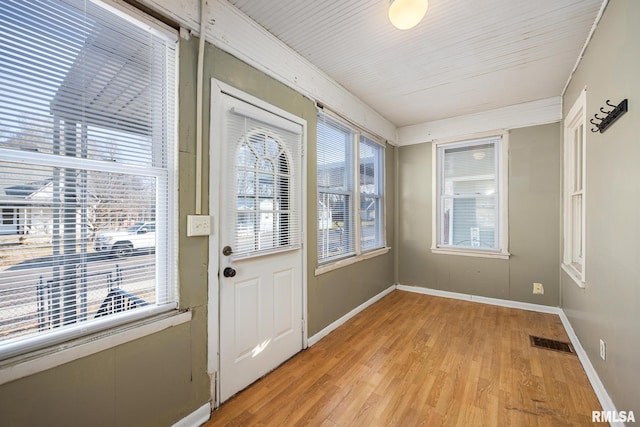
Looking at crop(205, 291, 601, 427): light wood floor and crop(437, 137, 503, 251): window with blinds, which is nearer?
crop(205, 291, 601, 427): light wood floor

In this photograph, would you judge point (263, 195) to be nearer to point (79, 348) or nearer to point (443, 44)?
point (79, 348)

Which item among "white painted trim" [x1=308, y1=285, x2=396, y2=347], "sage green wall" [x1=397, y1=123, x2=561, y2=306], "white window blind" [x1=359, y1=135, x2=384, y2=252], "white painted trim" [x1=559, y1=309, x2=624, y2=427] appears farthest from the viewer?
"white window blind" [x1=359, y1=135, x2=384, y2=252]

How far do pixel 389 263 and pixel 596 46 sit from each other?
3229 mm

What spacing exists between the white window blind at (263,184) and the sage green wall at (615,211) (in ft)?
6.99

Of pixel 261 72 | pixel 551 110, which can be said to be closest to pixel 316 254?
pixel 261 72

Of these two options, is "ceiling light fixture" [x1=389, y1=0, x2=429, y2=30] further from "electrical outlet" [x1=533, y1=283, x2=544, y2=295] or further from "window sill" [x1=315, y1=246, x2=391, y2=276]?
"electrical outlet" [x1=533, y1=283, x2=544, y2=295]

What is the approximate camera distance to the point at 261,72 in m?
2.11

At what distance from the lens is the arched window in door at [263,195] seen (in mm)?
1974

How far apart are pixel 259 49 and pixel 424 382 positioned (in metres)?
2.89

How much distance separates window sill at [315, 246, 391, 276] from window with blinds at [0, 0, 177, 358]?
147 centimetres

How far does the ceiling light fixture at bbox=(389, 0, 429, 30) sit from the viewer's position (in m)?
1.52

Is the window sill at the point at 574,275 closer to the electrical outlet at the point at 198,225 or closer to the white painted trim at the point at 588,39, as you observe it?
the white painted trim at the point at 588,39

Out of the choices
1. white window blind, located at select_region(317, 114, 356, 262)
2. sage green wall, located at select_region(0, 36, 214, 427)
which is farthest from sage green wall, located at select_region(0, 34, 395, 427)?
white window blind, located at select_region(317, 114, 356, 262)

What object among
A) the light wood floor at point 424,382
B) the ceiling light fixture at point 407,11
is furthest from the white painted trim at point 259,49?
the light wood floor at point 424,382
